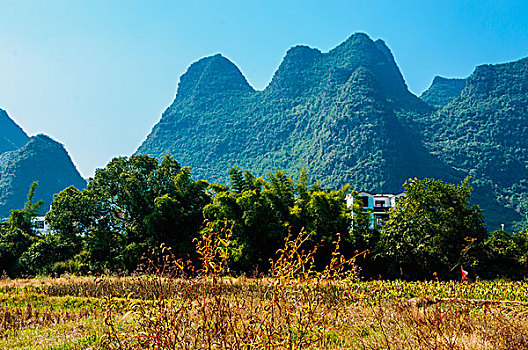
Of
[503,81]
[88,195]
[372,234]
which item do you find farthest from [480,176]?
[88,195]

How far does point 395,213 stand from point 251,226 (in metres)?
6.84

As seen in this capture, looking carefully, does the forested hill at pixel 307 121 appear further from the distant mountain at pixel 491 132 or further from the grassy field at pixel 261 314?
the grassy field at pixel 261 314

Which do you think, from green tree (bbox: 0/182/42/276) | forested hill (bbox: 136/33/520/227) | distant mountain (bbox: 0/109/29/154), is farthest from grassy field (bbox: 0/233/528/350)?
distant mountain (bbox: 0/109/29/154)

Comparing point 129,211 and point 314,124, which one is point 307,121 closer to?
point 314,124

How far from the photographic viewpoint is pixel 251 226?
1988 cm

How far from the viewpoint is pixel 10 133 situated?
15762 cm

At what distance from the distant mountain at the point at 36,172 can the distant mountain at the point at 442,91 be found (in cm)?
12174

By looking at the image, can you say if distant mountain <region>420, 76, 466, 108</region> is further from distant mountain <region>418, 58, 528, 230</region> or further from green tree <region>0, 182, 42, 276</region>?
green tree <region>0, 182, 42, 276</region>

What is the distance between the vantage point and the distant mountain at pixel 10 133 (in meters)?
152

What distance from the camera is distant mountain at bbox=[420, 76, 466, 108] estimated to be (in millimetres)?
149950

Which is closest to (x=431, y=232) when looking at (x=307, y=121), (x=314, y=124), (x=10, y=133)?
(x=314, y=124)

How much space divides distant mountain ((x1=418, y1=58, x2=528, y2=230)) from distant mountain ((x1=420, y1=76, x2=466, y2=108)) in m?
29.1

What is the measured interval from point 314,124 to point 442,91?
235ft

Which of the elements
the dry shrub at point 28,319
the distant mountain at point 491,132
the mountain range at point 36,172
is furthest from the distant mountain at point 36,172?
the dry shrub at point 28,319
